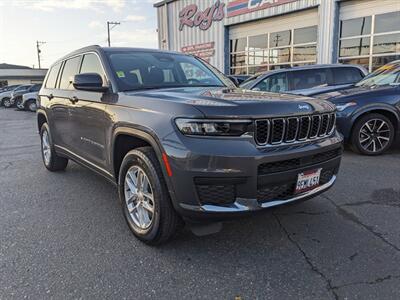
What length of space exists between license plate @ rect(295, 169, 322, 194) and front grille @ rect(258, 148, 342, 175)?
8 centimetres

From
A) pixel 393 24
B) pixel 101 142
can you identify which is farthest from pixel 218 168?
pixel 393 24

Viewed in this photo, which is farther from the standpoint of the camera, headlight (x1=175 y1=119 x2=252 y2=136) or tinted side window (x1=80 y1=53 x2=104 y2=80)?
tinted side window (x1=80 y1=53 x2=104 y2=80)

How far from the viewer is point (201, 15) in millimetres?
18516

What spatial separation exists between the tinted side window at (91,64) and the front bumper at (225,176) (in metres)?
1.61

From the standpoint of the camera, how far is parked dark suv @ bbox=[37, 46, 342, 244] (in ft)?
8.10

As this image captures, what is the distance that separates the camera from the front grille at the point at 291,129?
257cm

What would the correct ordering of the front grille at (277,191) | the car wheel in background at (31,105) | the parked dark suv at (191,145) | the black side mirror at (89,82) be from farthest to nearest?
the car wheel in background at (31,105), the black side mirror at (89,82), the front grille at (277,191), the parked dark suv at (191,145)

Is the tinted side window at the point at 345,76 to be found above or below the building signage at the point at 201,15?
below

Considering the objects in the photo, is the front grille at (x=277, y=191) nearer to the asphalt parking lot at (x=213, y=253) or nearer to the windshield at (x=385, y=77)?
the asphalt parking lot at (x=213, y=253)

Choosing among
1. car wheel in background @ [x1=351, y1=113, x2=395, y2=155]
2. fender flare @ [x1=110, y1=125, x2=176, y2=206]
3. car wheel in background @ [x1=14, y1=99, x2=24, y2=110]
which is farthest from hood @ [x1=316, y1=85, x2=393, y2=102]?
car wheel in background @ [x1=14, y1=99, x2=24, y2=110]

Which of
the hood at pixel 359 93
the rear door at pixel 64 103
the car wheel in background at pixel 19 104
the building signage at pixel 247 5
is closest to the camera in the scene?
the rear door at pixel 64 103

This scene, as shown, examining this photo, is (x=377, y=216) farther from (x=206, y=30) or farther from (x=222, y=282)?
(x=206, y=30)

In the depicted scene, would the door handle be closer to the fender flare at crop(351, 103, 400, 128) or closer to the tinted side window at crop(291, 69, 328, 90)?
the fender flare at crop(351, 103, 400, 128)

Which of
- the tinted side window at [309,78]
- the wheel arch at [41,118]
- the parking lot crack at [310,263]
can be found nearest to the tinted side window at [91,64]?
the wheel arch at [41,118]
